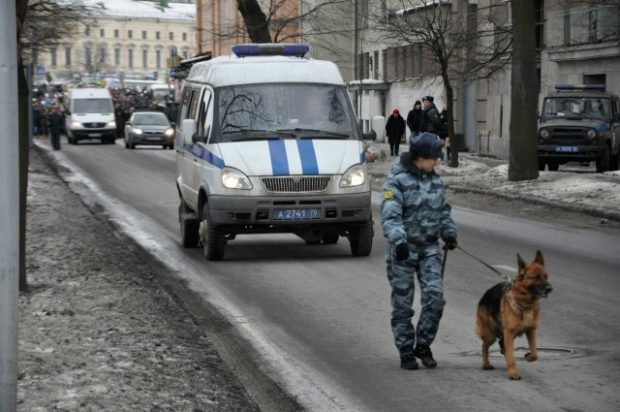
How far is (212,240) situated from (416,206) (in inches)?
268

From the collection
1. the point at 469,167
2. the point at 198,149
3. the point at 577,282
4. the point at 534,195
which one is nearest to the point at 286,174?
the point at 198,149

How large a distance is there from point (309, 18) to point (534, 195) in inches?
742

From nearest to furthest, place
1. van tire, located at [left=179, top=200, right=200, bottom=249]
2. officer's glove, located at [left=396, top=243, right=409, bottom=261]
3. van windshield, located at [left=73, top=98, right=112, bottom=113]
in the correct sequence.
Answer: officer's glove, located at [left=396, top=243, right=409, bottom=261] < van tire, located at [left=179, top=200, right=200, bottom=249] < van windshield, located at [left=73, top=98, right=112, bottom=113]

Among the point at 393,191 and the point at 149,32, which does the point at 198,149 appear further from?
the point at 149,32

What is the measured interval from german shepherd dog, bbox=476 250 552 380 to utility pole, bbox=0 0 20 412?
296 cm

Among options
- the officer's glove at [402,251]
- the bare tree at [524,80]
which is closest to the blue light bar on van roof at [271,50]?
the officer's glove at [402,251]

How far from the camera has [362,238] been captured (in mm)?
15422

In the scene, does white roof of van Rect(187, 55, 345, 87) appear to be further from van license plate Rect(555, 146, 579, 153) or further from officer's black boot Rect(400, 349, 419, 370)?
van license plate Rect(555, 146, 579, 153)

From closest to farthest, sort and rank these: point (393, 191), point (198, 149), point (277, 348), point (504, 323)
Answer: point (504, 323), point (393, 191), point (277, 348), point (198, 149)

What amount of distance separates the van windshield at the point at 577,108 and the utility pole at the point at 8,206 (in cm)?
2836

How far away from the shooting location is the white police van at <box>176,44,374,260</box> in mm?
14922

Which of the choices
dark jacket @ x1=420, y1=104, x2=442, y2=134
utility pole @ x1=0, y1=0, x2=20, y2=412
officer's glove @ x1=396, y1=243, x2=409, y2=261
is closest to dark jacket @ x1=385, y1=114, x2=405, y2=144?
dark jacket @ x1=420, y1=104, x2=442, y2=134

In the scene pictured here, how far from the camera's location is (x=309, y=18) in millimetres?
42156

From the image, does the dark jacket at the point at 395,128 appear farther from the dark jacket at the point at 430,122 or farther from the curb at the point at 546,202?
the curb at the point at 546,202
